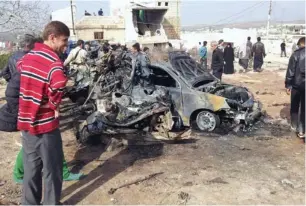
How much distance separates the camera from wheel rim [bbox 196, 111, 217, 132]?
289 inches

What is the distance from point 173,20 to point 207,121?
47305 millimetres

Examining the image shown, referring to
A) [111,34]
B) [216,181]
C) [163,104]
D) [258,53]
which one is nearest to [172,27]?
[111,34]

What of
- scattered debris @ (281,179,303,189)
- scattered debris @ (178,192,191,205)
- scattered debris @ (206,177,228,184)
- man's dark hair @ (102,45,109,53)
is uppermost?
man's dark hair @ (102,45,109,53)

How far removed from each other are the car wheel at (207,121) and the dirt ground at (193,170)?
219mm

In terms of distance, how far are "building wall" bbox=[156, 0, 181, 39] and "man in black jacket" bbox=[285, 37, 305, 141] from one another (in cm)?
4575

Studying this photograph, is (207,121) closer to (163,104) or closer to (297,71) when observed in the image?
(163,104)

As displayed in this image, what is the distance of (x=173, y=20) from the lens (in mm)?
53000

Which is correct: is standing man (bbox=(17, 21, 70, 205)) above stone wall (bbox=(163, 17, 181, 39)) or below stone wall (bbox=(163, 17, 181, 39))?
below

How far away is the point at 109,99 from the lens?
23.4 feet

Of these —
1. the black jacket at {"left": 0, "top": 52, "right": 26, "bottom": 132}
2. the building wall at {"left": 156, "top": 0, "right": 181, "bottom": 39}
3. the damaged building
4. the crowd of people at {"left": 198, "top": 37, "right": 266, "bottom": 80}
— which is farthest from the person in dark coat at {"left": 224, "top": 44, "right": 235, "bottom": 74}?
the building wall at {"left": 156, "top": 0, "right": 181, "bottom": 39}

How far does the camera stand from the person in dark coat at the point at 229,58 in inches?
636

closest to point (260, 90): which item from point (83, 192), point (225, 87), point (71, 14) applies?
point (225, 87)

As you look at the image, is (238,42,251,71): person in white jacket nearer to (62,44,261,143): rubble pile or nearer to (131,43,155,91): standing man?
(62,44,261,143): rubble pile

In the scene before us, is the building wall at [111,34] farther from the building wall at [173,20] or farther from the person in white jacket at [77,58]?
the person in white jacket at [77,58]
